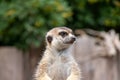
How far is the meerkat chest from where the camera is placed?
7477 mm

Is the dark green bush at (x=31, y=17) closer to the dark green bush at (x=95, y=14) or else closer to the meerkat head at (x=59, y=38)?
the dark green bush at (x=95, y=14)

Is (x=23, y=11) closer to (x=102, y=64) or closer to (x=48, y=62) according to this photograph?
(x=102, y=64)

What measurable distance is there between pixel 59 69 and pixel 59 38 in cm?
47

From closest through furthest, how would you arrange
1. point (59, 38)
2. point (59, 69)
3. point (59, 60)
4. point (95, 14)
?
point (59, 69)
point (59, 60)
point (59, 38)
point (95, 14)

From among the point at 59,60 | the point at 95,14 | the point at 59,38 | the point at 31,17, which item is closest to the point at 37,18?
the point at 31,17

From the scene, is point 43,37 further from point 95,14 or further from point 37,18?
point 95,14

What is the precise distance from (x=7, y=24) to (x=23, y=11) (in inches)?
19.2

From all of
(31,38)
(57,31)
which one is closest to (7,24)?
(31,38)

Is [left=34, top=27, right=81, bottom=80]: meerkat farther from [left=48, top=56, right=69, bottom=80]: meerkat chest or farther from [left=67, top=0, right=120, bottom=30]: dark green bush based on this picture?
[left=67, top=0, right=120, bottom=30]: dark green bush

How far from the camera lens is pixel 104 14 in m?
12.2

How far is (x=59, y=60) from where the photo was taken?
7613mm

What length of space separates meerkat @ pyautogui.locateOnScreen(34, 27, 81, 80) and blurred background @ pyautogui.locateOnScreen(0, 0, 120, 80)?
3326 mm

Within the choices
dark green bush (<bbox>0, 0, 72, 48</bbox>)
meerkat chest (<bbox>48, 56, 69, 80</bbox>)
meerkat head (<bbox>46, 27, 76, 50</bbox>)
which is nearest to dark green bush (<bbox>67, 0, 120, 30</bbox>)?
dark green bush (<bbox>0, 0, 72, 48</bbox>)

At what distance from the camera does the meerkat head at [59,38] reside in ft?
25.4
